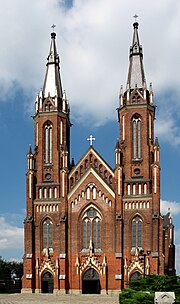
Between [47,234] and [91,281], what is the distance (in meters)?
7.06

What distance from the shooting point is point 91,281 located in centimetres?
5522

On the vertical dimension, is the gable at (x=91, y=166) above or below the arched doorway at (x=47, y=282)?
above

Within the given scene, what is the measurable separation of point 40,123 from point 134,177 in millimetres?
13106

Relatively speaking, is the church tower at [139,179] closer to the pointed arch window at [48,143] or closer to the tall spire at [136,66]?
the tall spire at [136,66]

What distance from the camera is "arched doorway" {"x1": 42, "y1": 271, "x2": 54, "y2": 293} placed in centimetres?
5562

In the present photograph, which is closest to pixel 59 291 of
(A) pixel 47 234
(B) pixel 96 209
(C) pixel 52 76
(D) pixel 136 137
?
(A) pixel 47 234

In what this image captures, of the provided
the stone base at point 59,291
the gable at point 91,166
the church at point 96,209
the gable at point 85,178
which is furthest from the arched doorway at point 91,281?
the gable at point 91,166

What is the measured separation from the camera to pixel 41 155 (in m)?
59.5

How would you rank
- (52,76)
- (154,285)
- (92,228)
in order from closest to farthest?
1. (154,285)
2. (92,228)
3. (52,76)

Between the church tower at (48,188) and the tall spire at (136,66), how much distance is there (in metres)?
8.48

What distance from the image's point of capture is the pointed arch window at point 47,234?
56406mm

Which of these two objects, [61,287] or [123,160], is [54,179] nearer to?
[123,160]

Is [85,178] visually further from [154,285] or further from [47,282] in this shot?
[154,285]

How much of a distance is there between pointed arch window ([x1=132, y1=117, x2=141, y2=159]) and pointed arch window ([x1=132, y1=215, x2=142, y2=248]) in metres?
7.15
